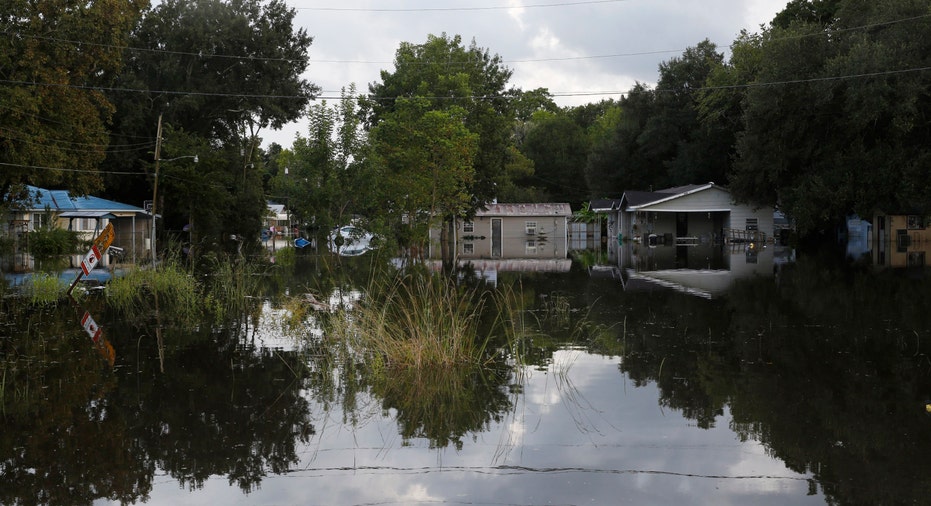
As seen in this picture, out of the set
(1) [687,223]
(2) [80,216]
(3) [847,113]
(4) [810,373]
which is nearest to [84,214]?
(2) [80,216]

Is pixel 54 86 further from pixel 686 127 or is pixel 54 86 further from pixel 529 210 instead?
pixel 686 127

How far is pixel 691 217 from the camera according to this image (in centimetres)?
6938

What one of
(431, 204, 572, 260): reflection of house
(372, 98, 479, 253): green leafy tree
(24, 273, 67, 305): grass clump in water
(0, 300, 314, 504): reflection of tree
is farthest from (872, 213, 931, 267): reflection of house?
(0, 300, 314, 504): reflection of tree

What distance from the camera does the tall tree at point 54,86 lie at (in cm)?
3366

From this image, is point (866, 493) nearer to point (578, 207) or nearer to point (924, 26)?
point (924, 26)

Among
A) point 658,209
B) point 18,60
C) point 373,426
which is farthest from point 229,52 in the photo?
point 373,426

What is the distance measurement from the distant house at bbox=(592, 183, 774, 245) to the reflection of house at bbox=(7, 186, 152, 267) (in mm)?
33388

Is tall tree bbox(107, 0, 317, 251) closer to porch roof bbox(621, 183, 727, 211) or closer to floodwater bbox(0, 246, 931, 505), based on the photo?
porch roof bbox(621, 183, 727, 211)

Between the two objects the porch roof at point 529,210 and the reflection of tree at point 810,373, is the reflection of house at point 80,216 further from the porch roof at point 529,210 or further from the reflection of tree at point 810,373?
the porch roof at point 529,210

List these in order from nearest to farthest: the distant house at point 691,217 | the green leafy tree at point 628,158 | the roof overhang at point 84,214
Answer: the roof overhang at point 84,214
the distant house at point 691,217
the green leafy tree at point 628,158

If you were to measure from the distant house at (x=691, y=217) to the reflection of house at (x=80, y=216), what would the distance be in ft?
110

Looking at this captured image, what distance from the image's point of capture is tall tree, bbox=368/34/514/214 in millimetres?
59000

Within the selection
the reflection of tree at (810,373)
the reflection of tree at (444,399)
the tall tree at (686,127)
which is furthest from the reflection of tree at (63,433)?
the tall tree at (686,127)

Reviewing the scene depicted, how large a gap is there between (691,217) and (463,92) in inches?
876
